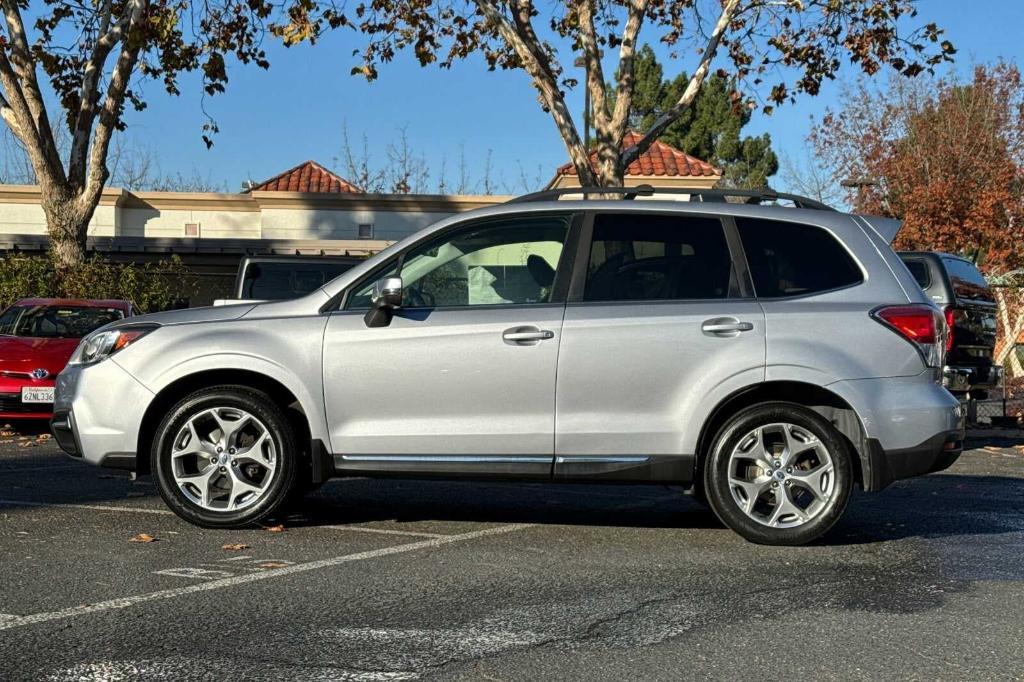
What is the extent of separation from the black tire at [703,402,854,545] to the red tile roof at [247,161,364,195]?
117 ft

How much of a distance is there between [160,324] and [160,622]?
2.55m

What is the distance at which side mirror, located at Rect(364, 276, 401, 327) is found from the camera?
6918mm

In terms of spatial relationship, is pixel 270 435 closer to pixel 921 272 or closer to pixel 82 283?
pixel 921 272

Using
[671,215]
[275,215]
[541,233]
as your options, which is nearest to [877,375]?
[671,215]

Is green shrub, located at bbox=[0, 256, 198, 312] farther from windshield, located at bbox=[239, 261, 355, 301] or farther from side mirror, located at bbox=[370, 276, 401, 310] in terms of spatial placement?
side mirror, located at bbox=[370, 276, 401, 310]

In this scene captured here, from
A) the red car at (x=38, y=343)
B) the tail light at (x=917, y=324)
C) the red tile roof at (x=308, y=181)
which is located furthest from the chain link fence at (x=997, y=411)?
the red tile roof at (x=308, y=181)

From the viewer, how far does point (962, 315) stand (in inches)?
533

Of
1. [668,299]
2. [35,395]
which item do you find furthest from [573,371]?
[35,395]

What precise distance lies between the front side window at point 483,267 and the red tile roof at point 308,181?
3490 centimetres

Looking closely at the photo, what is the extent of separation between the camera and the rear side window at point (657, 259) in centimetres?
709

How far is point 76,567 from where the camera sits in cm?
623

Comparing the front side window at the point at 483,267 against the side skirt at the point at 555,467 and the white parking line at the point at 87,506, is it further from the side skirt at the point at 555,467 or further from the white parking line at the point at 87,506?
the white parking line at the point at 87,506

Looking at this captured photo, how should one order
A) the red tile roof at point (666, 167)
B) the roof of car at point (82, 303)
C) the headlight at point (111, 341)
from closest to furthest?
1. the headlight at point (111, 341)
2. the roof of car at point (82, 303)
3. the red tile roof at point (666, 167)

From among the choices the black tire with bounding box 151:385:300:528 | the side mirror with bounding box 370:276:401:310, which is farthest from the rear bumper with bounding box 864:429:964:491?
the black tire with bounding box 151:385:300:528
